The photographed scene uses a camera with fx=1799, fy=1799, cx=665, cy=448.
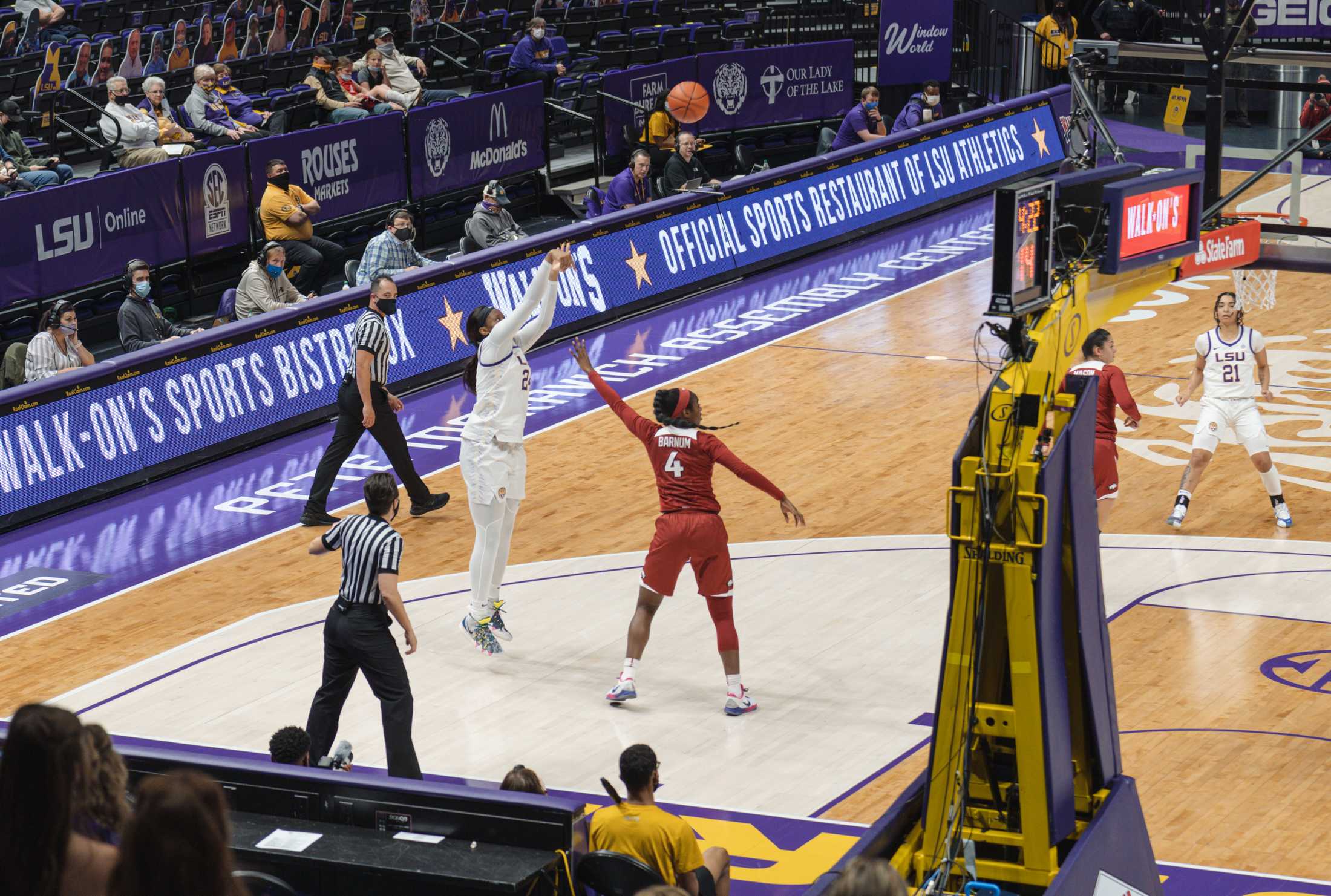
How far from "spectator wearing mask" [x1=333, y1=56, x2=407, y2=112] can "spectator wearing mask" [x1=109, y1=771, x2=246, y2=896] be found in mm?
20515

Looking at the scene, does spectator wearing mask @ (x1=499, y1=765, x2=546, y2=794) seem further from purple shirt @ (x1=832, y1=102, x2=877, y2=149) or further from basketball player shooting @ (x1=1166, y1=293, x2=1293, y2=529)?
purple shirt @ (x1=832, y1=102, x2=877, y2=149)

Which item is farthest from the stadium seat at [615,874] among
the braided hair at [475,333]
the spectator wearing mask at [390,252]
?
the spectator wearing mask at [390,252]

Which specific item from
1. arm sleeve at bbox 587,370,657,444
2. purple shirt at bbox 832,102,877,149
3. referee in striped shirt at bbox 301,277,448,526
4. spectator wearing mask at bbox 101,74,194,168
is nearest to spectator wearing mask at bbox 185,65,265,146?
spectator wearing mask at bbox 101,74,194,168

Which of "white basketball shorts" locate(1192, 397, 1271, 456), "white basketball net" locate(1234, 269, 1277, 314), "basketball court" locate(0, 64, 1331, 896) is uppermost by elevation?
"white basketball shorts" locate(1192, 397, 1271, 456)

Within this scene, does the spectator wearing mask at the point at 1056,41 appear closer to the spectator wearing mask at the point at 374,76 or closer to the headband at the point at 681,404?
the spectator wearing mask at the point at 374,76

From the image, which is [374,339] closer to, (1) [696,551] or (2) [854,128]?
(1) [696,551]

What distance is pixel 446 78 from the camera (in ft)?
90.8

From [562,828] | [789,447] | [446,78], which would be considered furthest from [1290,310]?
[562,828]

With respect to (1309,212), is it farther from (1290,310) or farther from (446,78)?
(446,78)

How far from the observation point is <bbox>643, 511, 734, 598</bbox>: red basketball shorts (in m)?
10.7

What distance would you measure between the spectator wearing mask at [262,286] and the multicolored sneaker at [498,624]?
20.0 feet

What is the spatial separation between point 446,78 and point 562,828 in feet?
74.2

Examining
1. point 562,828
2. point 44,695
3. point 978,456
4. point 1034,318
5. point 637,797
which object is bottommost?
point 44,695

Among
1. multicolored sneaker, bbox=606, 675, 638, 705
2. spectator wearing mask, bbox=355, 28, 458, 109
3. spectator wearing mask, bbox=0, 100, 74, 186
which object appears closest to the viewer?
multicolored sneaker, bbox=606, 675, 638, 705
